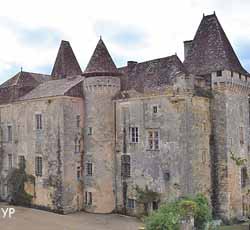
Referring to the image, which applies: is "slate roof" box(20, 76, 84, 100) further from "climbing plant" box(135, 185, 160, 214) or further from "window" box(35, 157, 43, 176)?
"climbing plant" box(135, 185, 160, 214)

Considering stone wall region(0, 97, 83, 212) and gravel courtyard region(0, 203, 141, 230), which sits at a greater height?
stone wall region(0, 97, 83, 212)

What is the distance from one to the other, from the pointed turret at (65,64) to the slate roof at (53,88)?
3.59 meters

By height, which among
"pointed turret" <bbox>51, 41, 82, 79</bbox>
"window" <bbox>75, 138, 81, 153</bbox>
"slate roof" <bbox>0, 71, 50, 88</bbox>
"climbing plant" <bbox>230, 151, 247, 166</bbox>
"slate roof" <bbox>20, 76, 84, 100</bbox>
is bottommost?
"climbing plant" <bbox>230, 151, 247, 166</bbox>

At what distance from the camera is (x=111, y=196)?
3631cm

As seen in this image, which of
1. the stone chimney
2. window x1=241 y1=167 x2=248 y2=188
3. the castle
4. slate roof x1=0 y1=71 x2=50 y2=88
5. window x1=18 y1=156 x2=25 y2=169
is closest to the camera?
the castle

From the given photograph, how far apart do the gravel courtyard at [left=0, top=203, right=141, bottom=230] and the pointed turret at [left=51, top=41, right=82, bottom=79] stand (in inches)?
627

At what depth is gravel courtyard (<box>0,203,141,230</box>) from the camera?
103 feet

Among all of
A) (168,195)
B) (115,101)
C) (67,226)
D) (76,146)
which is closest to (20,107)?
(76,146)

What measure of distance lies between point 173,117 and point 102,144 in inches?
Result: 283

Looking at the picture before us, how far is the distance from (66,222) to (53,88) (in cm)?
1304

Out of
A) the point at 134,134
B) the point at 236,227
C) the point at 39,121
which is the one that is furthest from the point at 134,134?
the point at 236,227

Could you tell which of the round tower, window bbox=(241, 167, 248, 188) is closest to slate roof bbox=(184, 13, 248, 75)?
the round tower

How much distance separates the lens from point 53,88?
39969 millimetres

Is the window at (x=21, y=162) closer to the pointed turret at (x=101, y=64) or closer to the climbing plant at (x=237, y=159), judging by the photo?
the pointed turret at (x=101, y=64)
